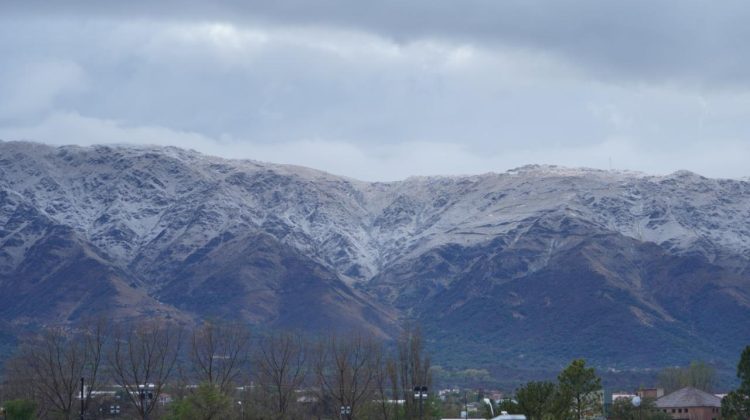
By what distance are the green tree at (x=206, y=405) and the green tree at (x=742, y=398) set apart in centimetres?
4190

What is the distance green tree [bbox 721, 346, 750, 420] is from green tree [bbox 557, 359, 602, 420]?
30.8 feet

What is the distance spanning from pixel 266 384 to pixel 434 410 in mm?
21532

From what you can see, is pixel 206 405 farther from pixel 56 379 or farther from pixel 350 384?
pixel 56 379

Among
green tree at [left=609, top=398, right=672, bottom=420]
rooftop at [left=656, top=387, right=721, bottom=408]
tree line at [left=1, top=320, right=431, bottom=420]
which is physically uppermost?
Result: tree line at [left=1, top=320, right=431, bottom=420]

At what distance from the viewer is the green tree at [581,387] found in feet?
360

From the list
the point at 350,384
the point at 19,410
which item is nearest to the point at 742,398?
the point at 350,384

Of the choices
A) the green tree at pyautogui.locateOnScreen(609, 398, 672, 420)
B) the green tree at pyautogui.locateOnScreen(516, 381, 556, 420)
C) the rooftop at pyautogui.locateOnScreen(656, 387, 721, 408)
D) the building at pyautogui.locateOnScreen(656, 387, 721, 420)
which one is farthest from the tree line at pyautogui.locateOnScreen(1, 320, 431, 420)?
the green tree at pyautogui.locateOnScreen(516, 381, 556, 420)

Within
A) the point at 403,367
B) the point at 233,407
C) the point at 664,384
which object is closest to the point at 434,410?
the point at 403,367

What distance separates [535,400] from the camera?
102500 mm

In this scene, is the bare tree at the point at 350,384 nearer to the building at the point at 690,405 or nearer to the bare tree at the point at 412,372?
the bare tree at the point at 412,372

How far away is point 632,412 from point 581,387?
1139 inches

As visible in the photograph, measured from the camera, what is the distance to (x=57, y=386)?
14000cm

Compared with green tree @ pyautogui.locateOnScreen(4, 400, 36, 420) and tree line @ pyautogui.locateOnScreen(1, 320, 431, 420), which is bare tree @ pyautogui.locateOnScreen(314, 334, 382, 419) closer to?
tree line @ pyautogui.locateOnScreen(1, 320, 431, 420)

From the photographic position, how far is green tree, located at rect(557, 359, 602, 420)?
110 meters
